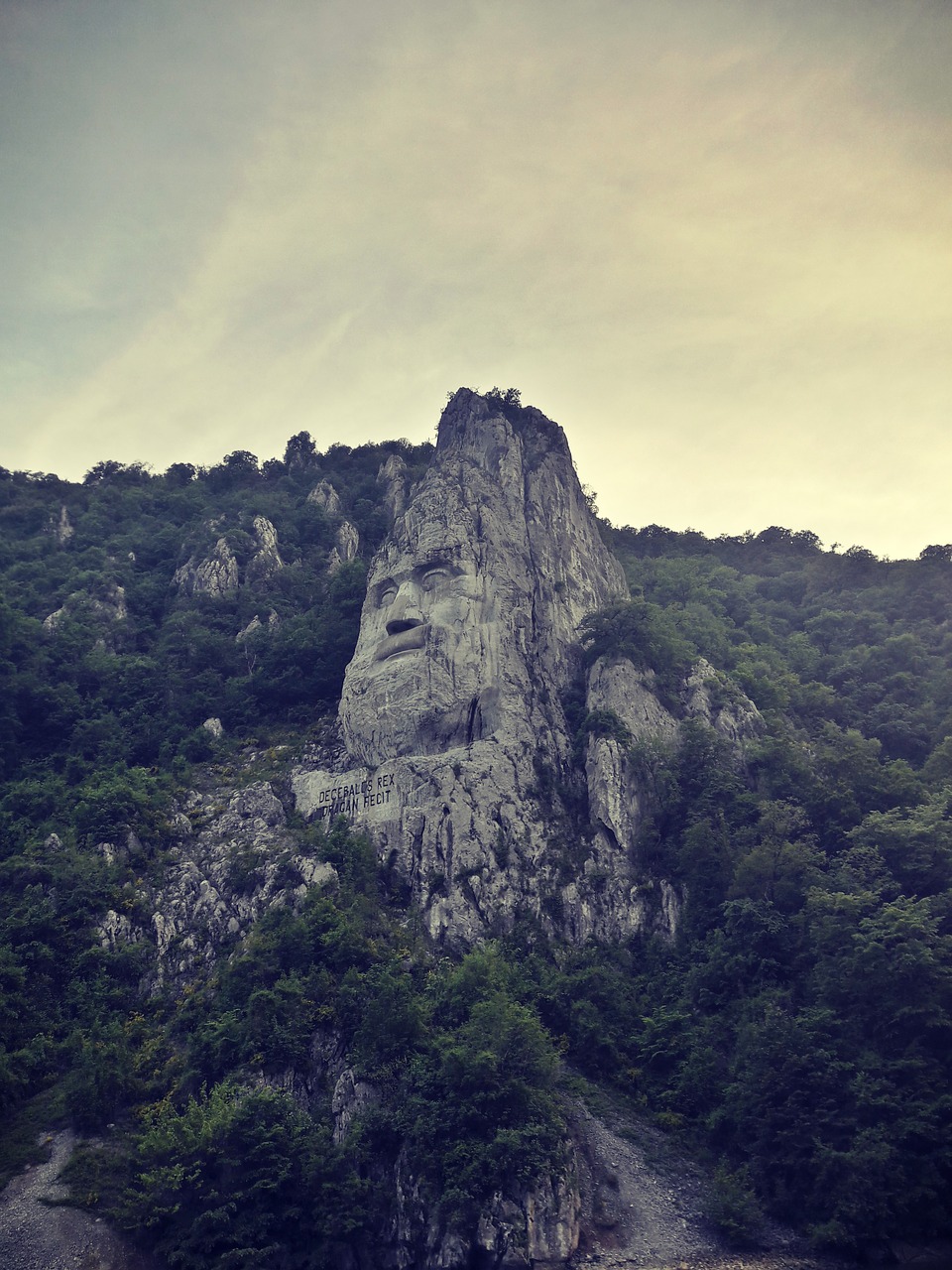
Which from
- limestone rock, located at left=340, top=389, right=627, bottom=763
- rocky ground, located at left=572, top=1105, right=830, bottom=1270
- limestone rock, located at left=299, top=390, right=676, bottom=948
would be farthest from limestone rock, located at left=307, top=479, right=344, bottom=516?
rocky ground, located at left=572, top=1105, right=830, bottom=1270

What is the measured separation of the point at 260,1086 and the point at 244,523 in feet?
134

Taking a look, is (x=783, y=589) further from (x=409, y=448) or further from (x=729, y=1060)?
(x=729, y=1060)

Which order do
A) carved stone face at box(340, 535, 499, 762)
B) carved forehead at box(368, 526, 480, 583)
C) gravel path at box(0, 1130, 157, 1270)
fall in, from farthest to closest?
carved forehead at box(368, 526, 480, 583) → carved stone face at box(340, 535, 499, 762) → gravel path at box(0, 1130, 157, 1270)

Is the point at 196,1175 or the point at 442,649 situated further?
the point at 442,649

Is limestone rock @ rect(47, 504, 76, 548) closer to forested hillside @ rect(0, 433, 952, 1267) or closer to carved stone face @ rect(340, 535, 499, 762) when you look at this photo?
forested hillside @ rect(0, 433, 952, 1267)

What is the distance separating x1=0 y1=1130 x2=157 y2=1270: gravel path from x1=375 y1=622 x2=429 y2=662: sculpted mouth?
88.7 feet

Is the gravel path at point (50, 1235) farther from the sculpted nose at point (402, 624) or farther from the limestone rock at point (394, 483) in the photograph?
the limestone rock at point (394, 483)

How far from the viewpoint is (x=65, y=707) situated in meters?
51.5

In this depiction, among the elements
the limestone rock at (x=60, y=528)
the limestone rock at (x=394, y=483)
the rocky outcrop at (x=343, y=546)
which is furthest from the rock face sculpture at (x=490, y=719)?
the limestone rock at (x=60, y=528)

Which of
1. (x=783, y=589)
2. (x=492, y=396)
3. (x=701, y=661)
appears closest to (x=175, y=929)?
(x=701, y=661)

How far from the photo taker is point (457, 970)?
127 feet

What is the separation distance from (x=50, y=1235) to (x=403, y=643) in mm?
29109

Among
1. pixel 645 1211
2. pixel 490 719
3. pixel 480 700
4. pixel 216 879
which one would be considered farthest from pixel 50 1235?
pixel 480 700

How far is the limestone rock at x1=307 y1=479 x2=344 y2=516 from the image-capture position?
242ft
